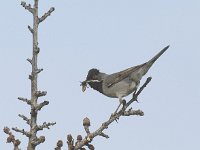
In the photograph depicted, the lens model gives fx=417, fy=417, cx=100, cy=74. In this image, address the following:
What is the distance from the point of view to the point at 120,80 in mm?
10000

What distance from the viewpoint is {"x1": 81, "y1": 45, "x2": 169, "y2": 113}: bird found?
380 inches

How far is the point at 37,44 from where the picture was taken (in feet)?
16.1

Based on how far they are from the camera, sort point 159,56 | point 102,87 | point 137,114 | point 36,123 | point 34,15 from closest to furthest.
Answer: point 36,123 → point 34,15 → point 137,114 → point 159,56 → point 102,87

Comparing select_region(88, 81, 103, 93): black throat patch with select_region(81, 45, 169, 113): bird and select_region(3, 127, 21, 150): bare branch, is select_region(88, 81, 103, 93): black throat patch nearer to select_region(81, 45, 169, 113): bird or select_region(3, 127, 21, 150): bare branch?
select_region(81, 45, 169, 113): bird

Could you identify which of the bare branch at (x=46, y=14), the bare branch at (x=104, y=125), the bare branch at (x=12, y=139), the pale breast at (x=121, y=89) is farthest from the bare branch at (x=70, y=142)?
the pale breast at (x=121, y=89)

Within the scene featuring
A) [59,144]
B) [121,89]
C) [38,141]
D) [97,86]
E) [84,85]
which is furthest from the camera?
[97,86]

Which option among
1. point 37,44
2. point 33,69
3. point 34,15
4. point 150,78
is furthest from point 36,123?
point 150,78

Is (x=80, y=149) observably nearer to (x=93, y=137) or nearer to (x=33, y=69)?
(x=93, y=137)

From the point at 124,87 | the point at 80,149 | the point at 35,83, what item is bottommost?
the point at 80,149

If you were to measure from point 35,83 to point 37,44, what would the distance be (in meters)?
0.49

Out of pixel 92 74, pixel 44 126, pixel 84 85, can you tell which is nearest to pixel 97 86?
pixel 92 74

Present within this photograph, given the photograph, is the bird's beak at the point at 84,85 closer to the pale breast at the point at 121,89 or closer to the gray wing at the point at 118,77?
the pale breast at the point at 121,89

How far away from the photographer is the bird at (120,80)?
31.7 feet

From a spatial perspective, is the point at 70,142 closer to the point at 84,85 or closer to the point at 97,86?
the point at 84,85
